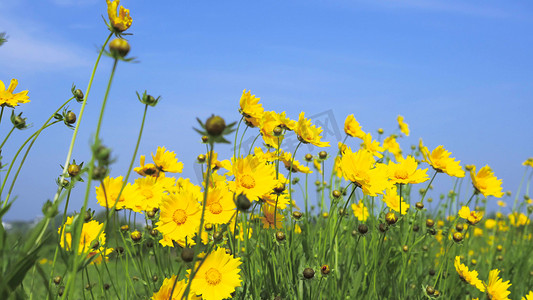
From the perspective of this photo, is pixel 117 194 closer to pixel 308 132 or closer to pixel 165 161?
pixel 165 161

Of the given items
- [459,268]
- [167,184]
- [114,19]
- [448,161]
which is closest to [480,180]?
[448,161]

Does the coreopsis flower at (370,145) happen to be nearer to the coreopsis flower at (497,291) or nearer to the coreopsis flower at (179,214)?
the coreopsis flower at (497,291)

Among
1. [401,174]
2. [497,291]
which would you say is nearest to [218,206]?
Result: [401,174]

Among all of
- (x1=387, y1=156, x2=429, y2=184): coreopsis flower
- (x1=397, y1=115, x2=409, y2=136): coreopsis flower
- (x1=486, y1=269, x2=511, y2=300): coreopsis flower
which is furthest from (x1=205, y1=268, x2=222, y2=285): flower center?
(x1=397, y1=115, x2=409, y2=136): coreopsis flower

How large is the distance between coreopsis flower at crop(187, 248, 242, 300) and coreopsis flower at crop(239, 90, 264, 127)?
0.60m

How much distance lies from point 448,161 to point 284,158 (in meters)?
0.84

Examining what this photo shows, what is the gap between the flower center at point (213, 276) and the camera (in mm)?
1274

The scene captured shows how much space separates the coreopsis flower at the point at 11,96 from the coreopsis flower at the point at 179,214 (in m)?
0.75

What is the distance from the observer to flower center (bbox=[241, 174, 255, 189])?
1.30m

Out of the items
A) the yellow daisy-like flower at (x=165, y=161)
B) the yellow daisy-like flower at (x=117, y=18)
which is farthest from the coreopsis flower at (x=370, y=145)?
the yellow daisy-like flower at (x=117, y=18)

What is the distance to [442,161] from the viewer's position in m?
1.99

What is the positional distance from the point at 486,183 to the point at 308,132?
1.06m

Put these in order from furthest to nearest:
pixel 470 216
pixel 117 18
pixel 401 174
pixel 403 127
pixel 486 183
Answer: pixel 403 127, pixel 486 183, pixel 470 216, pixel 401 174, pixel 117 18

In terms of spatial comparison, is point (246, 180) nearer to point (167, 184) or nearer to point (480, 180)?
point (167, 184)
